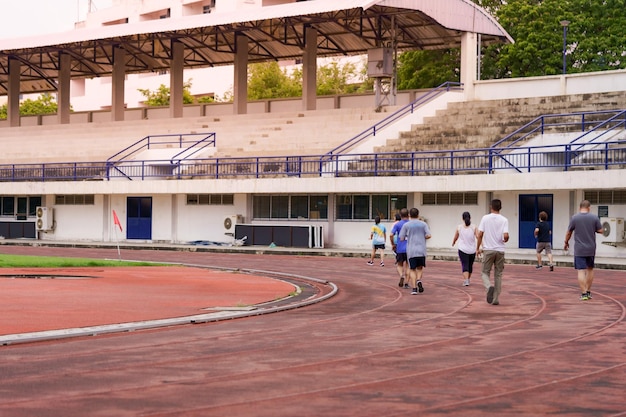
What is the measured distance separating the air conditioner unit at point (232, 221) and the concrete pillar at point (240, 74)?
16.4m

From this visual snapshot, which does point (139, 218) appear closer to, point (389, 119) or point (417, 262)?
point (389, 119)

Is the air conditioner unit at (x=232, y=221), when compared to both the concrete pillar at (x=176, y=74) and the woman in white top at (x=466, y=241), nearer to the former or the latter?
the concrete pillar at (x=176, y=74)

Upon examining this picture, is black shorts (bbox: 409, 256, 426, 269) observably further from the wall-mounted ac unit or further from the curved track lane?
the wall-mounted ac unit

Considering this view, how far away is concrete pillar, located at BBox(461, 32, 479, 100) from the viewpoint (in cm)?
5050

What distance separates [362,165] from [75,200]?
51.5 ft

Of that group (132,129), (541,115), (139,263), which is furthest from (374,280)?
(132,129)

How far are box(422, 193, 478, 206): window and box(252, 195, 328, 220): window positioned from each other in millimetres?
4765

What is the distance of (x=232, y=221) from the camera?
46.2 metres

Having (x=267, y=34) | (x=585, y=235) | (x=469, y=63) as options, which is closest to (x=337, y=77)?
(x=267, y=34)

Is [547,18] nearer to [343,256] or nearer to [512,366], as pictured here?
[343,256]

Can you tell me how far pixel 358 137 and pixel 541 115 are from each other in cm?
836

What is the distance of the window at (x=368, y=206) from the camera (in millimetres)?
42656

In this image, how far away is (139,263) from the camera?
3225 centimetres

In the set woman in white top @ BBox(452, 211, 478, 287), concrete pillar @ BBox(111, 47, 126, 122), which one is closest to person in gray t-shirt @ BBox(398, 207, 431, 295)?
woman in white top @ BBox(452, 211, 478, 287)
